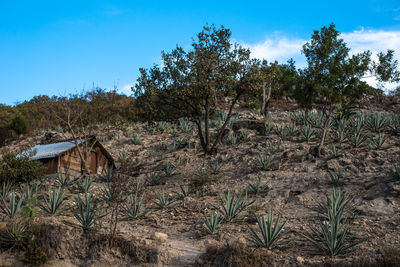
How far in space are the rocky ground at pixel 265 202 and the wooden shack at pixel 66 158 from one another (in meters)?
3.42

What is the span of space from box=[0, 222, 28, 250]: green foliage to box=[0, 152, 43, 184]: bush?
7131 millimetres

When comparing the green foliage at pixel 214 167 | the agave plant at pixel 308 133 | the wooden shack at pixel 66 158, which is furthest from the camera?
the wooden shack at pixel 66 158

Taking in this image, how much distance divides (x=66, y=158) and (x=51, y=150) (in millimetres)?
1151

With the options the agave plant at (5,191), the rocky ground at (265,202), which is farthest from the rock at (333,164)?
the agave plant at (5,191)

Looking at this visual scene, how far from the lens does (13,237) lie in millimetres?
7965

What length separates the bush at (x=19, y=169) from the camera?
47.2ft

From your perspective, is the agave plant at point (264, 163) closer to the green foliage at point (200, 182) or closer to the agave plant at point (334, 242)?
the green foliage at point (200, 182)

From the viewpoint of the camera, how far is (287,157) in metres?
14.6

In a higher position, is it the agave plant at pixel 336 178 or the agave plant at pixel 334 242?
the agave plant at pixel 336 178

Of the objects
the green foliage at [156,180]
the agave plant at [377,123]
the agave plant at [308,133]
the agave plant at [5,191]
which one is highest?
the agave plant at [377,123]

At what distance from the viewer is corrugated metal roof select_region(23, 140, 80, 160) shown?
55.9 feet

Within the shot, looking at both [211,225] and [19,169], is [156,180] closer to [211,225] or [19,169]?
[19,169]

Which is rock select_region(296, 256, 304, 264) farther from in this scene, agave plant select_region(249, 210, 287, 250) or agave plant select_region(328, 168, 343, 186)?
agave plant select_region(328, 168, 343, 186)

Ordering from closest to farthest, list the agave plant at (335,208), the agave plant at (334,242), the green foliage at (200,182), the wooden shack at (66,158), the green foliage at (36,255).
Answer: the agave plant at (334,242) → the green foliage at (36,255) → the agave plant at (335,208) → the green foliage at (200,182) → the wooden shack at (66,158)
